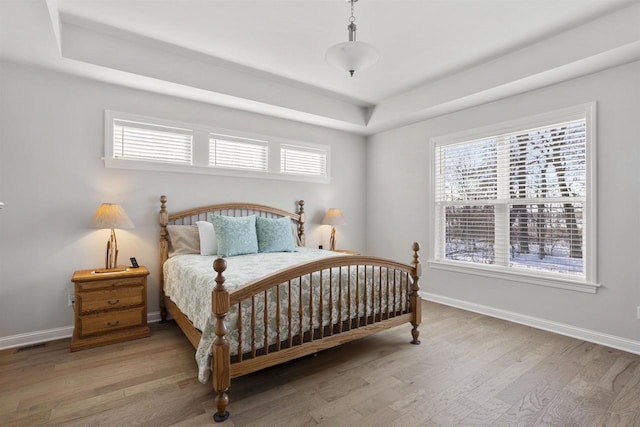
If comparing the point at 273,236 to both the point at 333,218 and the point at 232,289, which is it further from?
the point at 232,289

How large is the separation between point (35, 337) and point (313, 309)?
261cm

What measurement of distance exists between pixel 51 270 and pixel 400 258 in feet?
13.5

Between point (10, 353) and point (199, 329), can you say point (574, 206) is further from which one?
point (10, 353)

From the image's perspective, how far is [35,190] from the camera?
2.93 m

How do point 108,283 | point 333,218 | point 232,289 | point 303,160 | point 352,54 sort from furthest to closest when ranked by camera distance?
1. point 303,160
2. point 333,218
3. point 108,283
4. point 352,54
5. point 232,289

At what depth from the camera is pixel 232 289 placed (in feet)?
6.75

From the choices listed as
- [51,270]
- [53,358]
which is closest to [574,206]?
[53,358]

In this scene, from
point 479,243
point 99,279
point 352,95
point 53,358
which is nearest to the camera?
point 53,358

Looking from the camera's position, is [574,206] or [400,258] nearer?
[574,206]

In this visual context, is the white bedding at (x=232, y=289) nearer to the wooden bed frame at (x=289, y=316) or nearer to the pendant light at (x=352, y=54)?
the wooden bed frame at (x=289, y=316)

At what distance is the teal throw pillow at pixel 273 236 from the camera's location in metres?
3.64

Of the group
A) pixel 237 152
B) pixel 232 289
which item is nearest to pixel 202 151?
pixel 237 152

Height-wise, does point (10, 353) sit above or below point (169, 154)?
below

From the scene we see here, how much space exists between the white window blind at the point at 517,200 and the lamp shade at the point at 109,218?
363 centimetres
